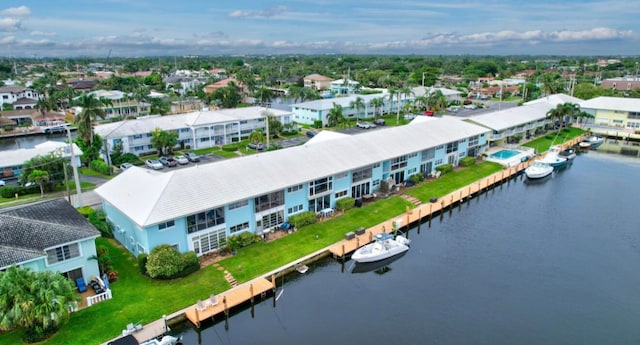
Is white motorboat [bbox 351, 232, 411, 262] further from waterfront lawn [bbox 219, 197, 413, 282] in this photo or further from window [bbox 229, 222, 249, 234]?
window [bbox 229, 222, 249, 234]

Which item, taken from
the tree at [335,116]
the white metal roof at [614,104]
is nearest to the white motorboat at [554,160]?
the white metal roof at [614,104]

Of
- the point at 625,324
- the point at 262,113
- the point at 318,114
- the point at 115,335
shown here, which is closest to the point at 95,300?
the point at 115,335

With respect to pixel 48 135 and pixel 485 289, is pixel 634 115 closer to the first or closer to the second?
pixel 485 289

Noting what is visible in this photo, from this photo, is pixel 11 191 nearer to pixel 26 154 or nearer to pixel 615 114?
pixel 26 154

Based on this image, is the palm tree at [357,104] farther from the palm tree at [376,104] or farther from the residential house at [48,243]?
the residential house at [48,243]

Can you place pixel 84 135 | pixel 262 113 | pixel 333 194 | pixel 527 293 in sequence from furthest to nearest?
pixel 262 113 < pixel 84 135 < pixel 333 194 < pixel 527 293

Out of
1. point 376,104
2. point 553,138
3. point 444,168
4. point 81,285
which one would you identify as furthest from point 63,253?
point 553,138

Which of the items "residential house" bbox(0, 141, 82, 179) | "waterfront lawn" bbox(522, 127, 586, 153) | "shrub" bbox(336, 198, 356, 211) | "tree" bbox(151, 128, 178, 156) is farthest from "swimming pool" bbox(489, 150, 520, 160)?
"residential house" bbox(0, 141, 82, 179)
